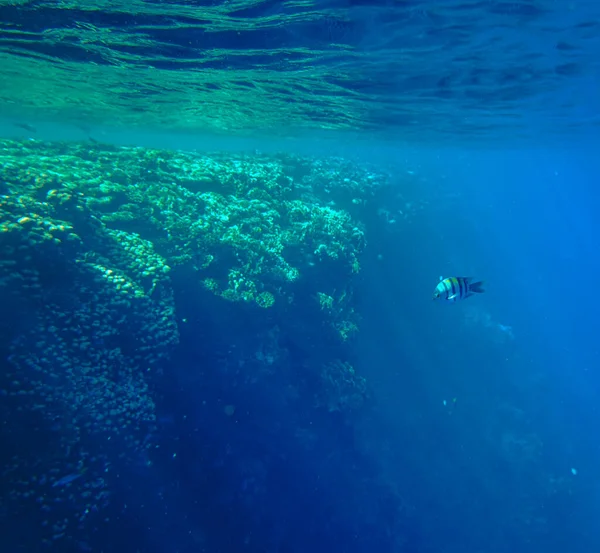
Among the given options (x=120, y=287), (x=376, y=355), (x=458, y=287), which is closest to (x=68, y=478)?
(x=120, y=287)

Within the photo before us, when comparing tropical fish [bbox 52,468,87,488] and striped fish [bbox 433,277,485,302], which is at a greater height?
striped fish [bbox 433,277,485,302]

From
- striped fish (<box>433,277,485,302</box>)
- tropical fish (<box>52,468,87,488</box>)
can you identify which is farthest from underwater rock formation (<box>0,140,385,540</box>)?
striped fish (<box>433,277,485,302</box>)

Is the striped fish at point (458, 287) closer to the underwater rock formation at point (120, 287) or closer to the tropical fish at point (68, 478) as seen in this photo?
the underwater rock formation at point (120, 287)

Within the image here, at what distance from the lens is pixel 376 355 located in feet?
82.5

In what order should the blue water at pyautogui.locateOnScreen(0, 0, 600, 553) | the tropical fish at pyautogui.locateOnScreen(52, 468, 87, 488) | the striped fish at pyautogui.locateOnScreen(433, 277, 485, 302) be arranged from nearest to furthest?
the striped fish at pyautogui.locateOnScreen(433, 277, 485, 302) → the tropical fish at pyautogui.locateOnScreen(52, 468, 87, 488) → the blue water at pyautogui.locateOnScreen(0, 0, 600, 553)

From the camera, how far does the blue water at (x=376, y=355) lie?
10305mm

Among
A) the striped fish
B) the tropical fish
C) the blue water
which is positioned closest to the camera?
the striped fish

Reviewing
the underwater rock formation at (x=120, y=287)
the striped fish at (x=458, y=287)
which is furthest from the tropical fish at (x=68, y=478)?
the striped fish at (x=458, y=287)

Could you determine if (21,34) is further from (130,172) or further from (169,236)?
(169,236)

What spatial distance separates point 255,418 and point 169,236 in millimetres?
7230

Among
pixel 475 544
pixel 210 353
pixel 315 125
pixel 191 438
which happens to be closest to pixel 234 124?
pixel 315 125

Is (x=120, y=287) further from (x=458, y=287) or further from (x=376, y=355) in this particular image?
(x=376, y=355)

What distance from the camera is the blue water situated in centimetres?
1030

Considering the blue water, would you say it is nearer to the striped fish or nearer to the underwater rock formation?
the underwater rock formation
